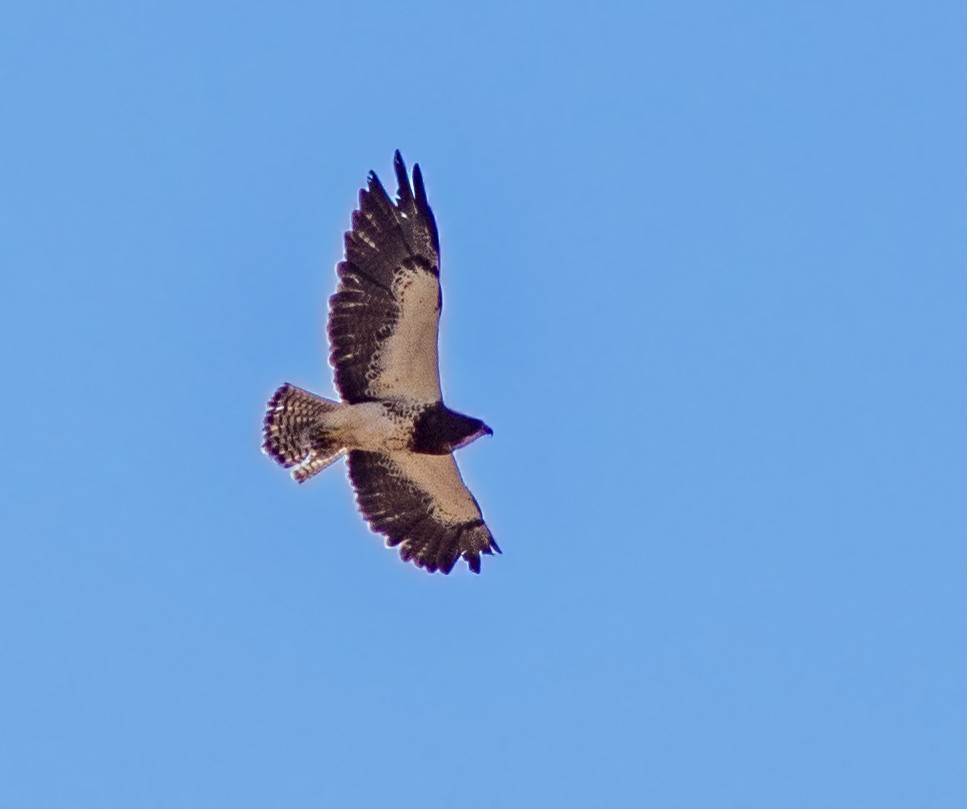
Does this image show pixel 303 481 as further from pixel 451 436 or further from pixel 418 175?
pixel 418 175

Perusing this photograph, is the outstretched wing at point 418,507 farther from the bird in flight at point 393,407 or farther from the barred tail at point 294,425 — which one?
the barred tail at point 294,425

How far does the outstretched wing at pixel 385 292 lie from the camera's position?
21188mm

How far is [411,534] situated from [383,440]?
3.35 ft

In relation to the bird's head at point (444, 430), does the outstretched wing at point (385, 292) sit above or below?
above

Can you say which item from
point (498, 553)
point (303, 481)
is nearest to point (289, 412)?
point (303, 481)

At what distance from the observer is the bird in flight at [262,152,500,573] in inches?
835

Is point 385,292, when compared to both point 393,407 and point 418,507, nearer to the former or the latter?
point 393,407

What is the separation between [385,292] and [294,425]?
1418mm

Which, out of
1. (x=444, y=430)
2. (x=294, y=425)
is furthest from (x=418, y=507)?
(x=294, y=425)

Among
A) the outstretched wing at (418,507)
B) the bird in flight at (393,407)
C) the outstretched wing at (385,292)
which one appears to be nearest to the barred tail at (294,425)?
the bird in flight at (393,407)

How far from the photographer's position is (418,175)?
21.1m

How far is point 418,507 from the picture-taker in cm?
2238

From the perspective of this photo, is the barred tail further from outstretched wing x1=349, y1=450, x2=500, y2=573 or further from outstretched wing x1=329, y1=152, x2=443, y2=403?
outstretched wing x1=349, y1=450, x2=500, y2=573

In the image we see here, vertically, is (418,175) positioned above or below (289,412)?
above
